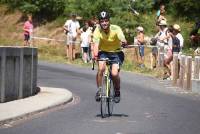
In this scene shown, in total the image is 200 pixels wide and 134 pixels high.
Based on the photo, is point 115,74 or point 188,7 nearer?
point 115,74

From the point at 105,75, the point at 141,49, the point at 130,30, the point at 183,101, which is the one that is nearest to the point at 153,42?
the point at 141,49

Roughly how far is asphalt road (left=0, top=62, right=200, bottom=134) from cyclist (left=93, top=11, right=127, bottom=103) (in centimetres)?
82

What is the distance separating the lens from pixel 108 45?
46.8ft

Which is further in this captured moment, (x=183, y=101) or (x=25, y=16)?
(x=25, y=16)

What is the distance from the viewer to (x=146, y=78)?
24922 millimetres

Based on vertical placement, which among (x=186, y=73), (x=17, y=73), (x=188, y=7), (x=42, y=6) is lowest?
(x=186, y=73)

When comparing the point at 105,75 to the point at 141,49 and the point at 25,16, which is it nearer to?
the point at 141,49

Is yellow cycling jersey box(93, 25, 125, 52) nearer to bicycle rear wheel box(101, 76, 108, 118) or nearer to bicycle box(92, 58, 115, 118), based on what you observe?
bicycle box(92, 58, 115, 118)

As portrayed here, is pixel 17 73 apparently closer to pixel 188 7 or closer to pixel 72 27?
pixel 72 27

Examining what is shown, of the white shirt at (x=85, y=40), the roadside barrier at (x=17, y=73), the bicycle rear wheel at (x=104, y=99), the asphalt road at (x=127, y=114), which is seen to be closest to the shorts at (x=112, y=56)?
the bicycle rear wheel at (x=104, y=99)

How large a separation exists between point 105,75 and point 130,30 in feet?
59.3

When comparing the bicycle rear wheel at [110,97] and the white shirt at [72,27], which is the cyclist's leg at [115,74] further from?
the white shirt at [72,27]

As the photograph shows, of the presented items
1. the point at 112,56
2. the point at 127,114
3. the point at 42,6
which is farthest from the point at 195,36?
the point at 112,56

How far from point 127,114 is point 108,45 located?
156 centimetres
